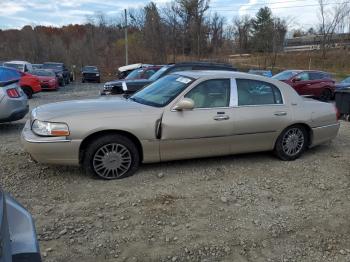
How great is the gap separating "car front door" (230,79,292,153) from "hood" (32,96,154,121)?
1.38 metres

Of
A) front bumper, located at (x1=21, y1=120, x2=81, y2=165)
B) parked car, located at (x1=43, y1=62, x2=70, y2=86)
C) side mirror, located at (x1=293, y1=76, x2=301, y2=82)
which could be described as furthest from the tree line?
front bumper, located at (x1=21, y1=120, x2=81, y2=165)

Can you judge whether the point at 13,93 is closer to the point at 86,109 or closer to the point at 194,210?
the point at 86,109

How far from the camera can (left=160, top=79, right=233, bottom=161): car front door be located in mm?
5312

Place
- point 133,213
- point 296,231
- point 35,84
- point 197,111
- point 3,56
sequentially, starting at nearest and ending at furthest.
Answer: point 296,231
point 133,213
point 197,111
point 35,84
point 3,56

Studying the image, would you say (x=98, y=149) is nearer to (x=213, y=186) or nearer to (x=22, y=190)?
(x=22, y=190)

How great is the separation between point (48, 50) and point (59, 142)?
47.2 metres

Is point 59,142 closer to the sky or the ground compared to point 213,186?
closer to the sky

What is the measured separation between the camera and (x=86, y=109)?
5.19 m

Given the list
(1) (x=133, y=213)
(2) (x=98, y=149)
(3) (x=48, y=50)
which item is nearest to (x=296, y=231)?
(1) (x=133, y=213)

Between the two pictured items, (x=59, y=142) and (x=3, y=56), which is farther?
(x=3, y=56)

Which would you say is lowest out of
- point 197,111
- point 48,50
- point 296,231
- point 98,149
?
point 296,231

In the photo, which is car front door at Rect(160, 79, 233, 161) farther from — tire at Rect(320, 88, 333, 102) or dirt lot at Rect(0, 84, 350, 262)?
tire at Rect(320, 88, 333, 102)

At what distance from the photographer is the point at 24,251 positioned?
2.08m

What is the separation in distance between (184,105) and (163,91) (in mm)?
A: 664
